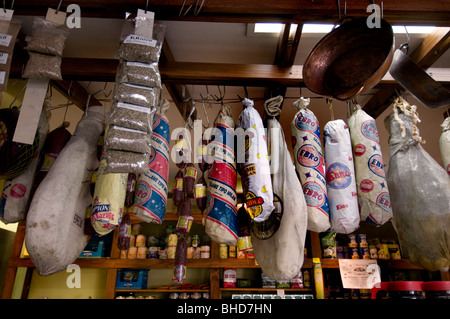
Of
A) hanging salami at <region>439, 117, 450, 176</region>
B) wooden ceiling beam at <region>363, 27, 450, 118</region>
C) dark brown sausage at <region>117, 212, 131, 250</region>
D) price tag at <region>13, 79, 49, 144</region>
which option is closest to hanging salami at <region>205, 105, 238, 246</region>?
dark brown sausage at <region>117, 212, 131, 250</region>

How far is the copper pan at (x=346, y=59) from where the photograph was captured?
1.21 m

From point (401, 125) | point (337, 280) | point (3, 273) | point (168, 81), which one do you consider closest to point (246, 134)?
point (168, 81)

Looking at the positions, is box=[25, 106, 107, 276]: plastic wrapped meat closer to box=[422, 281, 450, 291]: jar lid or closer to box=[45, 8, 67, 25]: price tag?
box=[45, 8, 67, 25]: price tag

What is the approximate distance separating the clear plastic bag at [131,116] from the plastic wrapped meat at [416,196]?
4.39ft

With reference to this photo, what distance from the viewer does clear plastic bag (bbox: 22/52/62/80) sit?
3.66 ft

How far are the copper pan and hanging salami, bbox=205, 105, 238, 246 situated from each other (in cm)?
45

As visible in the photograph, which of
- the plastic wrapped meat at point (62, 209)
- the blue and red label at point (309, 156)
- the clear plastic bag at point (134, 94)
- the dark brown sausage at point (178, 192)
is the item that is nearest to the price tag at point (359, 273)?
the blue and red label at point (309, 156)

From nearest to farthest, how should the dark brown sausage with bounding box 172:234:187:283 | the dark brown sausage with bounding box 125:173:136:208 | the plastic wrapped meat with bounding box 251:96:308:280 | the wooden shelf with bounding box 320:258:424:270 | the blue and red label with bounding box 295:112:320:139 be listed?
the plastic wrapped meat with bounding box 251:96:308:280 → the dark brown sausage with bounding box 125:173:136:208 → the blue and red label with bounding box 295:112:320:139 → the dark brown sausage with bounding box 172:234:187:283 → the wooden shelf with bounding box 320:258:424:270

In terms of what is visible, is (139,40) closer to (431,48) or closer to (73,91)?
(73,91)

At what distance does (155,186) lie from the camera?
51.4 inches

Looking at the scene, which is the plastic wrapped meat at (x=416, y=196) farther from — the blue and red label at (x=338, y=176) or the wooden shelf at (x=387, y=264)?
the wooden shelf at (x=387, y=264)

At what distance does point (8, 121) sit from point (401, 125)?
201cm
